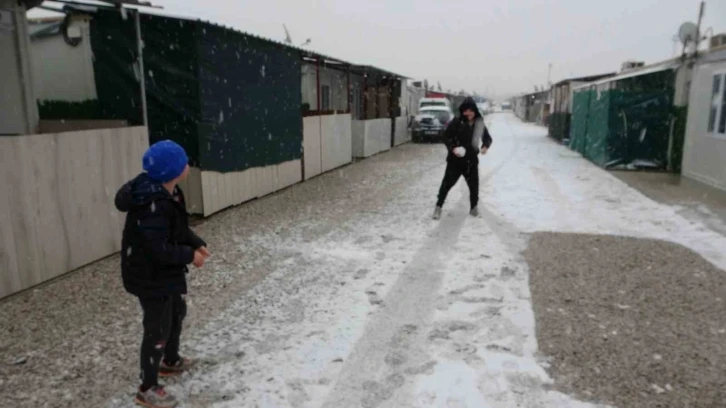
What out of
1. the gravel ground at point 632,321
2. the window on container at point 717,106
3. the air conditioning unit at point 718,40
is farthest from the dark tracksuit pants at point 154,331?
the air conditioning unit at point 718,40

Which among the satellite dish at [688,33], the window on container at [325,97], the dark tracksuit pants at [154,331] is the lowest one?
the dark tracksuit pants at [154,331]

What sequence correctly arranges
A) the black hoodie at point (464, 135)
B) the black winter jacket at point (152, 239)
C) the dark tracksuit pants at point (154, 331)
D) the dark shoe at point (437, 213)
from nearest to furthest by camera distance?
1. the black winter jacket at point (152, 239)
2. the dark tracksuit pants at point (154, 331)
3. the black hoodie at point (464, 135)
4. the dark shoe at point (437, 213)

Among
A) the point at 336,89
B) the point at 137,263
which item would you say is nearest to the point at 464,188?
the point at 137,263

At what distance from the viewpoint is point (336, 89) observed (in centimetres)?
2112

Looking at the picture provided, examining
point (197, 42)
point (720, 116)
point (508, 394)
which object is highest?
point (197, 42)

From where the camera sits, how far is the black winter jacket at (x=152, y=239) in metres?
2.62

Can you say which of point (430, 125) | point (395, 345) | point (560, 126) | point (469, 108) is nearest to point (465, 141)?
point (469, 108)

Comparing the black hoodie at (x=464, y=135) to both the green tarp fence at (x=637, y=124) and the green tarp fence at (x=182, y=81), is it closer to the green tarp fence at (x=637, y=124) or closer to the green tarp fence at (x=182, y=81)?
the green tarp fence at (x=182, y=81)

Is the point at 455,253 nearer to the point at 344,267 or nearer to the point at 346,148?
the point at 344,267

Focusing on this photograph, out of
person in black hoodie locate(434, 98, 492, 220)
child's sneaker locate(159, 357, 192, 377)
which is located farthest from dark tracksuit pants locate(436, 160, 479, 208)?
child's sneaker locate(159, 357, 192, 377)

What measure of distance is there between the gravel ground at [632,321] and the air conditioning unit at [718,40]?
25.0 feet

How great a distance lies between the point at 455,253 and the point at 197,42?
484 centimetres

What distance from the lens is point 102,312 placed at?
4.21m

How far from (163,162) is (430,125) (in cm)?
2110
